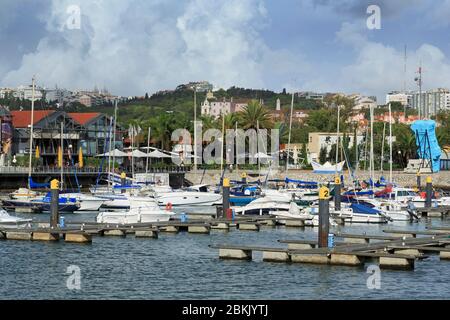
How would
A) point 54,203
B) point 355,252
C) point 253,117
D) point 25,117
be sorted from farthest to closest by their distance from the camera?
point 253,117 → point 25,117 → point 54,203 → point 355,252

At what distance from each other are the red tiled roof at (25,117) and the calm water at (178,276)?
65447mm

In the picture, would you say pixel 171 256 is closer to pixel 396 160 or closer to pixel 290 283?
pixel 290 283

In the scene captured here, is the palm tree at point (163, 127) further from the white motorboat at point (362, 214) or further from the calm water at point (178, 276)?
the calm water at point (178, 276)

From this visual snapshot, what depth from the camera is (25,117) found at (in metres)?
115

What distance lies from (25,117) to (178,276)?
81.6 metres

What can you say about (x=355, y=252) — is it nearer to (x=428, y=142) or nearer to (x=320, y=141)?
(x=428, y=142)

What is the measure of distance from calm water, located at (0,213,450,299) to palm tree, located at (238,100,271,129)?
7631cm

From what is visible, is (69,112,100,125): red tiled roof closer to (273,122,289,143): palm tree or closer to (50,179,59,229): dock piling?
(273,122,289,143): palm tree

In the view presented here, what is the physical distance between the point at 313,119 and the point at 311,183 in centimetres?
7099

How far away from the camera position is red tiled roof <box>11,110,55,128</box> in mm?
111000

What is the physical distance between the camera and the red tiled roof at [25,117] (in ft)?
364

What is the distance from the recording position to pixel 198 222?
5428cm

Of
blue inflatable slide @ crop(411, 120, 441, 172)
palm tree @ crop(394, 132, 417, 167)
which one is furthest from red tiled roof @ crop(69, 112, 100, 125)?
palm tree @ crop(394, 132, 417, 167)

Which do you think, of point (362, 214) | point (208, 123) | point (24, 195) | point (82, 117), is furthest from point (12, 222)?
point (208, 123)
